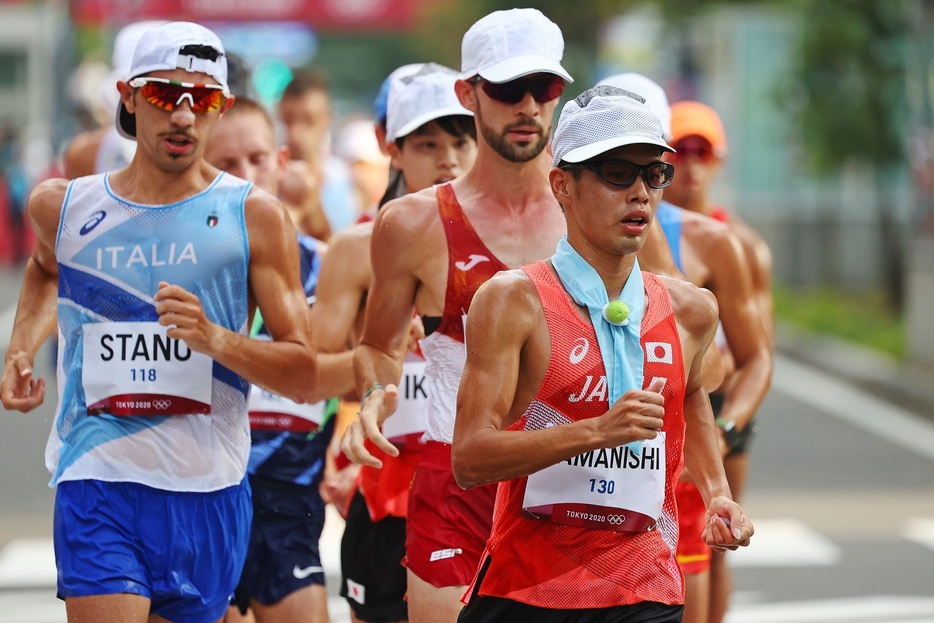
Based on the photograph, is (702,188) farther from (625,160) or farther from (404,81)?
(625,160)

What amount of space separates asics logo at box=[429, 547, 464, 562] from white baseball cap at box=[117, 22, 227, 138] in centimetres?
148

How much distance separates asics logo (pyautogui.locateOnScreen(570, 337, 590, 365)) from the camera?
14.5ft

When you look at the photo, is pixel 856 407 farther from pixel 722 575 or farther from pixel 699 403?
pixel 699 403

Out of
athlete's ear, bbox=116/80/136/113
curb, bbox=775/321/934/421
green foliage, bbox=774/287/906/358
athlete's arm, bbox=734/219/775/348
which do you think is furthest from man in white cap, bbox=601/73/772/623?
green foliage, bbox=774/287/906/358

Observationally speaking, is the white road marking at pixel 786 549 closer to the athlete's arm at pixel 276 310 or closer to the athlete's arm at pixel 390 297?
the athlete's arm at pixel 390 297

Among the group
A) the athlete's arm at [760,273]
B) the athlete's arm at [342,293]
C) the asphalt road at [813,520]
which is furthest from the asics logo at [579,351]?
the asphalt road at [813,520]

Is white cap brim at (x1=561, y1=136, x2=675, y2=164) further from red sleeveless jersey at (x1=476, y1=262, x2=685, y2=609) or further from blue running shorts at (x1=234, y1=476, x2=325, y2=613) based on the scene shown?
blue running shorts at (x1=234, y1=476, x2=325, y2=613)

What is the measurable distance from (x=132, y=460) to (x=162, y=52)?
44.8 inches

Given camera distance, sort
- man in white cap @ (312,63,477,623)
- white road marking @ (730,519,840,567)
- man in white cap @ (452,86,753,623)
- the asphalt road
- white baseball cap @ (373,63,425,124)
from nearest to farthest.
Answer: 1. man in white cap @ (452,86,753,623)
2. man in white cap @ (312,63,477,623)
3. white baseball cap @ (373,63,425,124)
4. the asphalt road
5. white road marking @ (730,519,840,567)

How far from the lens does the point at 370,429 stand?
4965mm

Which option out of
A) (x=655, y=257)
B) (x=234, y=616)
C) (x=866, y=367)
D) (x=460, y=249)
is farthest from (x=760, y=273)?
(x=866, y=367)

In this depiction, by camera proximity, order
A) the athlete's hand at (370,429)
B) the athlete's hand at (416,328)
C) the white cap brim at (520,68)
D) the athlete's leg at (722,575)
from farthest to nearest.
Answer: the athlete's leg at (722,575)
the athlete's hand at (416,328)
the white cap brim at (520,68)
the athlete's hand at (370,429)

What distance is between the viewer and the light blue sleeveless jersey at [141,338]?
17.3 ft

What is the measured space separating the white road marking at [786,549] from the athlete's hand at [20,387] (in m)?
5.82
